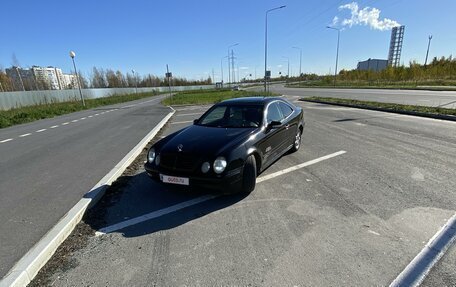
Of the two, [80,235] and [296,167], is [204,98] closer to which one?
[296,167]

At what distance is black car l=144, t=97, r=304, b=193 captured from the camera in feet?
12.1

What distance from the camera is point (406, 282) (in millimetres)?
2271

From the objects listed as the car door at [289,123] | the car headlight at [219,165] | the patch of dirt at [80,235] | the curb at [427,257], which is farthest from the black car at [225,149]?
the curb at [427,257]

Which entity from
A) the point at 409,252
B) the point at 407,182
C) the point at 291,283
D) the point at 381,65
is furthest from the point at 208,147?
the point at 381,65

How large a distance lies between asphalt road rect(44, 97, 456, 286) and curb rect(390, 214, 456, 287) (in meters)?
0.06

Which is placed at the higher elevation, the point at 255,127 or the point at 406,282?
the point at 255,127

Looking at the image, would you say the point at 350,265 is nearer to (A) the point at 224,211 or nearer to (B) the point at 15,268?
(A) the point at 224,211

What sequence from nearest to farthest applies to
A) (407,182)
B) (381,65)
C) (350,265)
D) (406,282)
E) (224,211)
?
(406,282)
(350,265)
(224,211)
(407,182)
(381,65)

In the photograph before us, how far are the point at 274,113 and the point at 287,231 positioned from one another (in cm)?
287

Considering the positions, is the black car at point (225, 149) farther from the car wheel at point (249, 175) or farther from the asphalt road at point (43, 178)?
the asphalt road at point (43, 178)

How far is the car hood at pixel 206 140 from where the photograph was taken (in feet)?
12.7

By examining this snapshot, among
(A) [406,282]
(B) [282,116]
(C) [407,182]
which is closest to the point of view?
(A) [406,282]

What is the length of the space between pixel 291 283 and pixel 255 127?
9.22 feet

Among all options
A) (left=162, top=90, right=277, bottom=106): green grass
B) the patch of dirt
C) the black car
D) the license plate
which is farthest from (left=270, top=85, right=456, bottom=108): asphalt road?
the patch of dirt
